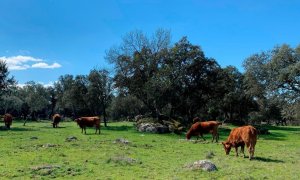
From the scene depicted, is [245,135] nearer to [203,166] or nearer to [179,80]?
[203,166]

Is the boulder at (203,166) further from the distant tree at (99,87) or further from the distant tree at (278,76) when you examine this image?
the distant tree at (99,87)

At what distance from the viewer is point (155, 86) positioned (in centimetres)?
4934

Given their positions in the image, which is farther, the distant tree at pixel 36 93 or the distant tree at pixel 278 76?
the distant tree at pixel 36 93

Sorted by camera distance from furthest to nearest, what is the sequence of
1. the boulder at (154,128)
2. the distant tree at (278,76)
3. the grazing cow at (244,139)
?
the distant tree at (278,76), the boulder at (154,128), the grazing cow at (244,139)

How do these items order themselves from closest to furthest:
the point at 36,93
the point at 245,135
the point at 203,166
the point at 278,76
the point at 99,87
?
the point at 203,166 < the point at 245,135 < the point at 278,76 < the point at 99,87 < the point at 36,93

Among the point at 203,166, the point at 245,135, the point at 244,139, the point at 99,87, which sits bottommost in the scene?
the point at 203,166

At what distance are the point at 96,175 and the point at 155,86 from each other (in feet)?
115

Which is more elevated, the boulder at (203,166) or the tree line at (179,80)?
the tree line at (179,80)

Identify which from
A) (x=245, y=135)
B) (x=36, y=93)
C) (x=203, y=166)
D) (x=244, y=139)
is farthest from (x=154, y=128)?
(x=36, y=93)

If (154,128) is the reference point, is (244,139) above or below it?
below

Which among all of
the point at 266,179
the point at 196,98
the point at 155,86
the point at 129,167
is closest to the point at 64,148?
the point at 129,167

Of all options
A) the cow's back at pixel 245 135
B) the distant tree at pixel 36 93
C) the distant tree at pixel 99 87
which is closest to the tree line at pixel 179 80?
the distant tree at pixel 99 87

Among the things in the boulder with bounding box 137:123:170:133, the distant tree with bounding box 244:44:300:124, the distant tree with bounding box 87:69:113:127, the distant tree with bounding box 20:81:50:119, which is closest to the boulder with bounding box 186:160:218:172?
the boulder with bounding box 137:123:170:133

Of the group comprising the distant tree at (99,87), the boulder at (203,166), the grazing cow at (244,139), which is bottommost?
the boulder at (203,166)
